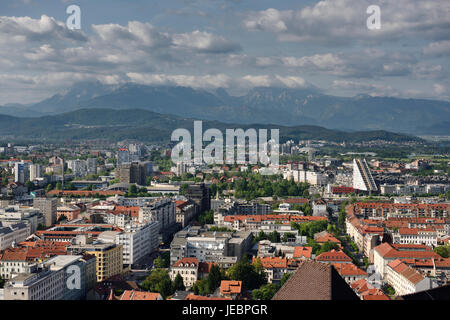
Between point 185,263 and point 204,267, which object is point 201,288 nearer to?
point 185,263

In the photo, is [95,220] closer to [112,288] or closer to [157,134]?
[112,288]

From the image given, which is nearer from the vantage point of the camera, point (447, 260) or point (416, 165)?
point (447, 260)

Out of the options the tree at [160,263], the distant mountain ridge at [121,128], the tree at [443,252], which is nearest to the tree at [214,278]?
the tree at [160,263]

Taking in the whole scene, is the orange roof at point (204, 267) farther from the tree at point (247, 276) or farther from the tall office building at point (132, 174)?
the tall office building at point (132, 174)

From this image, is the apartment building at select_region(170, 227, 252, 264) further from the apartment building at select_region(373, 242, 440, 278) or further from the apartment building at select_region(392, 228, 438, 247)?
the apartment building at select_region(392, 228, 438, 247)

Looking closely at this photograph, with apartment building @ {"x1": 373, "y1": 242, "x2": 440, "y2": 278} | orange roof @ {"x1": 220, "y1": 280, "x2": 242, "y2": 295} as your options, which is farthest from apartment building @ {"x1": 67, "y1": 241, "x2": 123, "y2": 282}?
apartment building @ {"x1": 373, "y1": 242, "x2": 440, "y2": 278}
